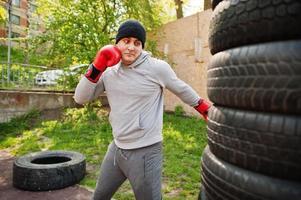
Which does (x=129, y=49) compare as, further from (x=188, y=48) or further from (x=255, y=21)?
(x=188, y=48)

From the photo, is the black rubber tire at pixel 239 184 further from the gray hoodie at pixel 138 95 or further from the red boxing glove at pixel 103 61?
the red boxing glove at pixel 103 61

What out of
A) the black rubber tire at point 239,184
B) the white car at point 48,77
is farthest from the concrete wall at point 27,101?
the black rubber tire at point 239,184

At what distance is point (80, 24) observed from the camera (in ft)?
32.6

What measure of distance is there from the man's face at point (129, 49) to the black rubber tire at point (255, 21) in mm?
806

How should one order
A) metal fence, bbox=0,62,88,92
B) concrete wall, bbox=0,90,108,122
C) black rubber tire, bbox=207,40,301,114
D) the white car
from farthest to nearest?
the white car, metal fence, bbox=0,62,88,92, concrete wall, bbox=0,90,108,122, black rubber tire, bbox=207,40,301,114

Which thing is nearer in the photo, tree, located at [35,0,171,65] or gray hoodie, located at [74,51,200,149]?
gray hoodie, located at [74,51,200,149]

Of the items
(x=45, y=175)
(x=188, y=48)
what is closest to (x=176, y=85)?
(x=45, y=175)

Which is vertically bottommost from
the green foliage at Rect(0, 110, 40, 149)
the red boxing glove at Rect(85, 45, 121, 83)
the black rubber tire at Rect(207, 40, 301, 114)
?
the green foliage at Rect(0, 110, 40, 149)

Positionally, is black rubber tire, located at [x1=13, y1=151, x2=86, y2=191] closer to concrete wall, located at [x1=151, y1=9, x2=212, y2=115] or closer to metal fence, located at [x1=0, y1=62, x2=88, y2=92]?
metal fence, located at [x1=0, y1=62, x2=88, y2=92]

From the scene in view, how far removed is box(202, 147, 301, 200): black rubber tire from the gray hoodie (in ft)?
2.08

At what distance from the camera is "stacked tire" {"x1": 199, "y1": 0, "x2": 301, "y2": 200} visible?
4.18 feet

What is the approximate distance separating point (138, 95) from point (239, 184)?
110 centimetres

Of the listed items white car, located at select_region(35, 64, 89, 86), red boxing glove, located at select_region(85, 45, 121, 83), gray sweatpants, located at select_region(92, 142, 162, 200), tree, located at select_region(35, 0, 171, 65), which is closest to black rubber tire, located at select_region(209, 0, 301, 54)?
red boxing glove, located at select_region(85, 45, 121, 83)

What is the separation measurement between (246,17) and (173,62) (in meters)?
10.2
